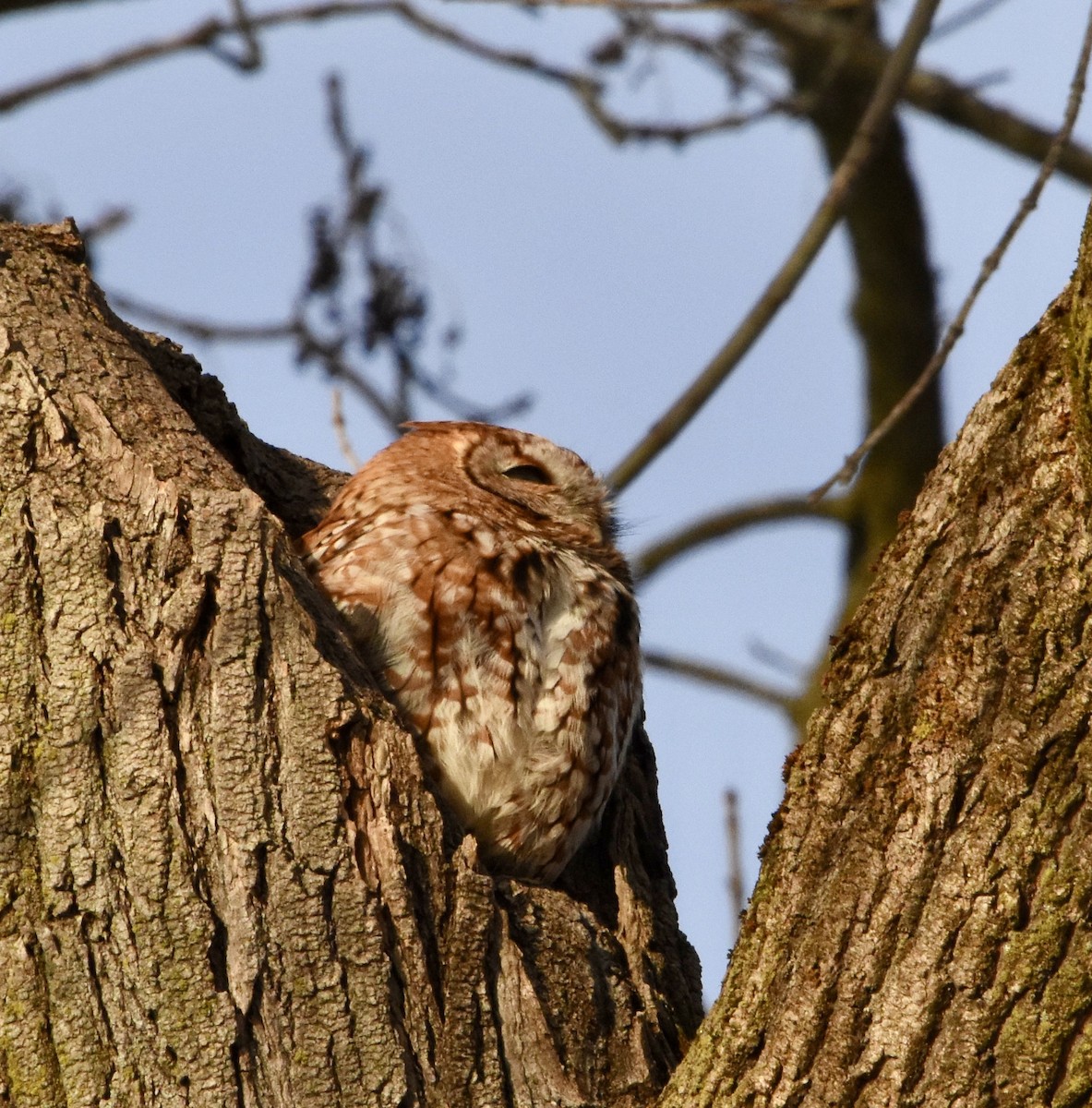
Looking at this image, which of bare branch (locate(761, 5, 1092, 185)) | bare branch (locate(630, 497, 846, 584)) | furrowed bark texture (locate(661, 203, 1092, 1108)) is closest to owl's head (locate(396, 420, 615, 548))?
furrowed bark texture (locate(661, 203, 1092, 1108))

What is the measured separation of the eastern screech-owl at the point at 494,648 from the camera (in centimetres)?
297

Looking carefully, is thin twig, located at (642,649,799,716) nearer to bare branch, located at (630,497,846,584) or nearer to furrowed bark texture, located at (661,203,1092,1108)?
bare branch, located at (630,497,846,584)

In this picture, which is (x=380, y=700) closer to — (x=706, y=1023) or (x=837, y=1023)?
(x=706, y=1023)

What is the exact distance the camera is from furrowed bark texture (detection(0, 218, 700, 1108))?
2127 mm

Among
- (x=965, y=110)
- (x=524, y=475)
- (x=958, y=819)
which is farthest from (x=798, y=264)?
(x=965, y=110)

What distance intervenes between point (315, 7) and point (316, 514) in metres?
2.47

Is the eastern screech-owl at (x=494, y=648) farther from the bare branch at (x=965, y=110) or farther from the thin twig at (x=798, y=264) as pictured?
the bare branch at (x=965, y=110)

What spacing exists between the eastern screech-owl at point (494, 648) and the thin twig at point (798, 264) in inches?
14.7

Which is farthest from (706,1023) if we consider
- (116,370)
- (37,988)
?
(116,370)

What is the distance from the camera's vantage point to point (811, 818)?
205 cm

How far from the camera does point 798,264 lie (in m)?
3.69

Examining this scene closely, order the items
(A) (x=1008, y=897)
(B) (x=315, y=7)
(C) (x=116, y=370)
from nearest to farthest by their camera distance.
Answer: (A) (x=1008, y=897) → (C) (x=116, y=370) → (B) (x=315, y=7)

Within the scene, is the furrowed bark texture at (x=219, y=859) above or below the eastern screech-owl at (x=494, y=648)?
below

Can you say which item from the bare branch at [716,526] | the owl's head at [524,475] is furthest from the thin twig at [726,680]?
the owl's head at [524,475]
